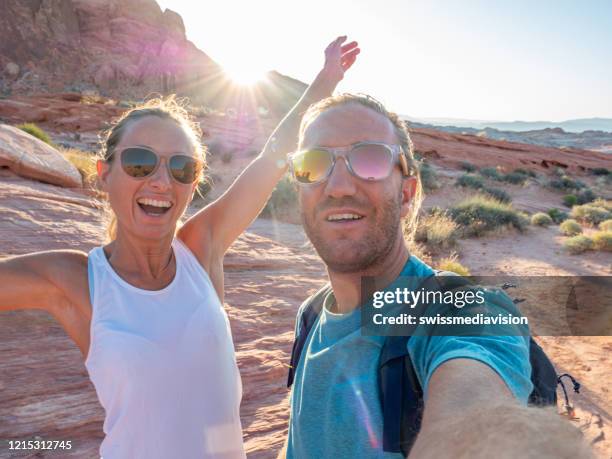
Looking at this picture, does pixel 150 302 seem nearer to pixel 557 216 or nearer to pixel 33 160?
pixel 33 160

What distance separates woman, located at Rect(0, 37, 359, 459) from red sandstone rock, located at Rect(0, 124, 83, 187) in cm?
648

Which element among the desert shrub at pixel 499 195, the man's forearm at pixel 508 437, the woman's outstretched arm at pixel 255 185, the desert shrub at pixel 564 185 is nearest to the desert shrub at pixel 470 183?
the desert shrub at pixel 499 195

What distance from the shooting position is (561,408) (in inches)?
163

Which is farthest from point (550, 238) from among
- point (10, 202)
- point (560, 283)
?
point (10, 202)

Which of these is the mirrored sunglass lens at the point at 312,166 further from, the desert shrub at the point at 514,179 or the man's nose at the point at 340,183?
the desert shrub at the point at 514,179

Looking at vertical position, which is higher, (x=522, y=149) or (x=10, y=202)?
(x=522, y=149)

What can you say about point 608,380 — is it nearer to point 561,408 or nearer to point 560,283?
point 561,408

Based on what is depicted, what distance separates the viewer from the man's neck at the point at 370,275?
1611mm

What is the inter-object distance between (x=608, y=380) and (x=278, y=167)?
179 inches

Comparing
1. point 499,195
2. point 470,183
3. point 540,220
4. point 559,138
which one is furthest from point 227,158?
point 559,138

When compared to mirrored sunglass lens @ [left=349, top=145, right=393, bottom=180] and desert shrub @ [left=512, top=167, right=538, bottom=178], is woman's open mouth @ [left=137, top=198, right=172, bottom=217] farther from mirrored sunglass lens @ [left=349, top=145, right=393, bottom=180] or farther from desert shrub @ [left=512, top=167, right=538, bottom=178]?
desert shrub @ [left=512, top=167, right=538, bottom=178]

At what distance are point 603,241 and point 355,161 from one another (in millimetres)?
10413

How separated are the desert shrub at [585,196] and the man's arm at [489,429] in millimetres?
20814

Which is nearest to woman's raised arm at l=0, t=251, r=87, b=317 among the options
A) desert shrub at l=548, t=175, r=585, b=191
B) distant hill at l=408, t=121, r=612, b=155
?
desert shrub at l=548, t=175, r=585, b=191
